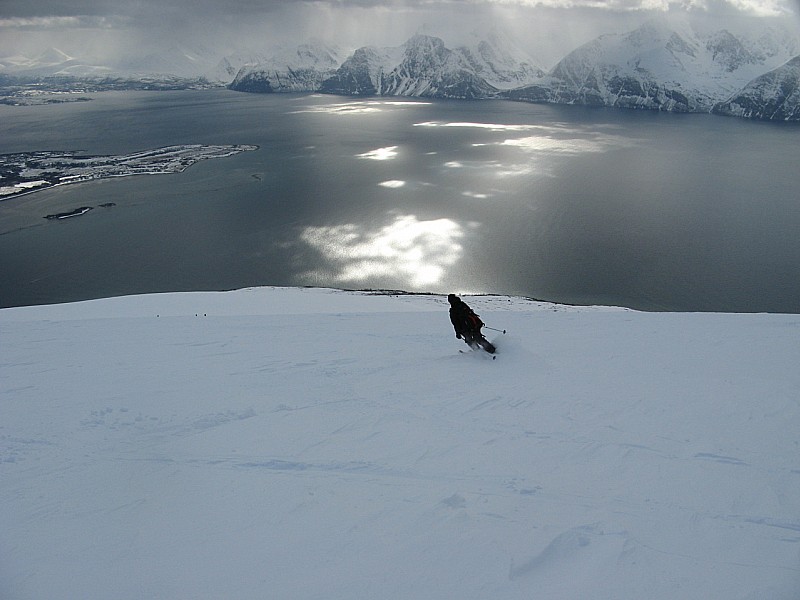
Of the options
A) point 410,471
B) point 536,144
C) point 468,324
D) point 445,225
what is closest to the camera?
point 410,471

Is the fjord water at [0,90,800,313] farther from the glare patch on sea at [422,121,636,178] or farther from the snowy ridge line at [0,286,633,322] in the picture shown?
the snowy ridge line at [0,286,633,322]

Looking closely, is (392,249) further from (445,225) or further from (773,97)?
(773,97)

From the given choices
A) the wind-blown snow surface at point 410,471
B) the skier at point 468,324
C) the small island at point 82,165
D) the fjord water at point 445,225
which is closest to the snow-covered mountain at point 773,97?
the fjord water at point 445,225

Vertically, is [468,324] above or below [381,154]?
below

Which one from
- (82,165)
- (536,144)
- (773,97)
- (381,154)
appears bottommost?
(82,165)

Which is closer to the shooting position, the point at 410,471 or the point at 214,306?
the point at 410,471

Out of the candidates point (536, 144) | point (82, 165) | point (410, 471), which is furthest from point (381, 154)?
point (410, 471)

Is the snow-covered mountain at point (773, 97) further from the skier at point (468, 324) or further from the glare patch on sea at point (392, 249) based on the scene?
the skier at point (468, 324)

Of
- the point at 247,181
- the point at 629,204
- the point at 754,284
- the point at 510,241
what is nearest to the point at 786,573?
the point at 754,284
